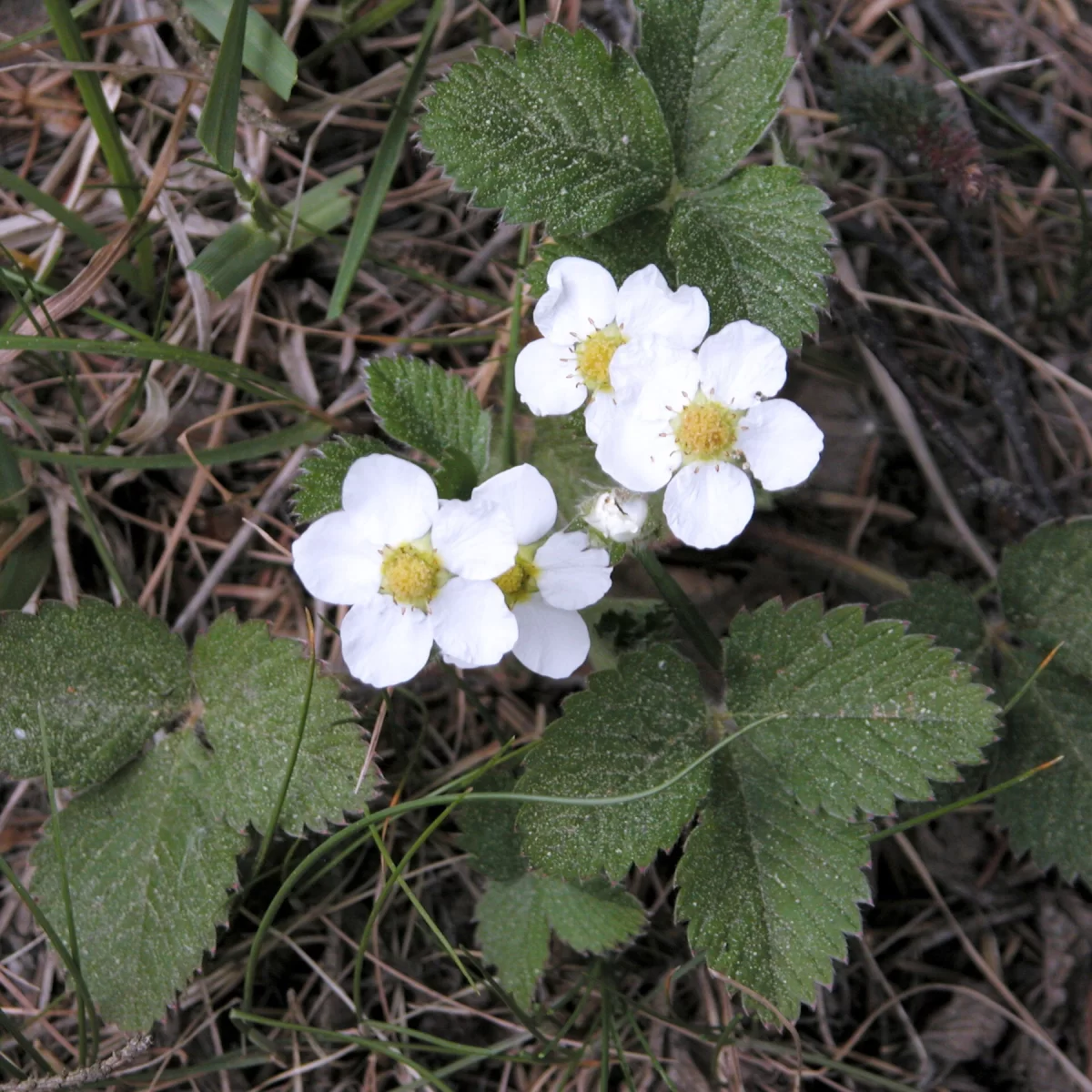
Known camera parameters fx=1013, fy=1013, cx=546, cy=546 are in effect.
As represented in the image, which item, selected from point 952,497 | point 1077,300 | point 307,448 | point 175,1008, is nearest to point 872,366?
point 952,497

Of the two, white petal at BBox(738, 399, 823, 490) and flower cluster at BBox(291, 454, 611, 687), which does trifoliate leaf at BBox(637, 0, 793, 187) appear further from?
flower cluster at BBox(291, 454, 611, 687)

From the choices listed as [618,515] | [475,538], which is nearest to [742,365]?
[618,515]

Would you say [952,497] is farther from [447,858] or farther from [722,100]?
[447,858]

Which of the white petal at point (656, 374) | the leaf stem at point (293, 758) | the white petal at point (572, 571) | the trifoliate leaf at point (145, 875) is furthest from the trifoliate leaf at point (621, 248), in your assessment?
the trifoliate leaf at point (145, 875)

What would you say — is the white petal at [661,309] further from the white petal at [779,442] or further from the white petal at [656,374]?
the white petal at [779,442]

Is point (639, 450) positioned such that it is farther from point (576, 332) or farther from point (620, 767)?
point (620, 767)

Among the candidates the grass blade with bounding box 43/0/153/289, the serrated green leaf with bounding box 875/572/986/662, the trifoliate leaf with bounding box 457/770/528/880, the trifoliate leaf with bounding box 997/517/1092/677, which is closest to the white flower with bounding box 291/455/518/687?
the trifoliate leaf with bounding box 457/770/528/880
